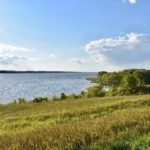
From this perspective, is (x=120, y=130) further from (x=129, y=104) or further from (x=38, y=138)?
(x=129, y=104)

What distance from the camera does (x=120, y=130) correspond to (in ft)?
33.3

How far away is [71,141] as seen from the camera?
8773 millimetres

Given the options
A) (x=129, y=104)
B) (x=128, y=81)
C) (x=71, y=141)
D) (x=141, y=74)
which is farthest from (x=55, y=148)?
(x=141, y=74)

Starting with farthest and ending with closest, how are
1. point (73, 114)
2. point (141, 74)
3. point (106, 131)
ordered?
point (141, 74) → point (73, 114) → point (106, 131)

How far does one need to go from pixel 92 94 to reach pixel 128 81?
36.8 feet

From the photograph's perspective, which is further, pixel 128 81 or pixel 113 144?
pixel 128 81

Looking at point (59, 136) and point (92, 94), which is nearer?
point (59, 136)

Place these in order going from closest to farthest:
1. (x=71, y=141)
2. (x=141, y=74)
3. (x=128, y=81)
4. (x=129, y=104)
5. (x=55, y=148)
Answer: (x=55, y=148) < (x=71, y=141) < (x=129, y=104) < (x=128, y=81) < (x=141, y=74)

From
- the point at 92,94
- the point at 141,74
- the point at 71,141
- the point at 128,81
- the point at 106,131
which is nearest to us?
the point at 71,141

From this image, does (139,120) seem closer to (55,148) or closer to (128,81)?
(55,148)

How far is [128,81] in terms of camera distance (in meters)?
74.5

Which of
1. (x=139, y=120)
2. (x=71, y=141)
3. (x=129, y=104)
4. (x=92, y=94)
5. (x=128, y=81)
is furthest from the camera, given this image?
(x=128, y=81)

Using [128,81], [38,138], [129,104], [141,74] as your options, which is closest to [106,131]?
[38,138]

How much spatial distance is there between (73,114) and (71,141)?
558 inches
